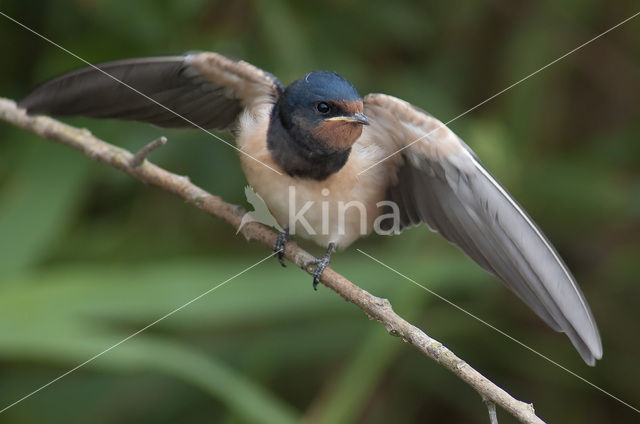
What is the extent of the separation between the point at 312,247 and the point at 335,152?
0.90 metres

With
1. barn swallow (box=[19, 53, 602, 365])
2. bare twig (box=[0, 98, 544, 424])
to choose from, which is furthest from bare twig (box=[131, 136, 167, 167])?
barn swallow (box=[19, 53, 602, 365])

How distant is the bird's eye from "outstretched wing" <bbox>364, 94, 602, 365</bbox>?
105 millimetres

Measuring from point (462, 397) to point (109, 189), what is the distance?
1.51 metres

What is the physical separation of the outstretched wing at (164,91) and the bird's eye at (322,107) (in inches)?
8.2

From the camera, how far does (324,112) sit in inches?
83.0

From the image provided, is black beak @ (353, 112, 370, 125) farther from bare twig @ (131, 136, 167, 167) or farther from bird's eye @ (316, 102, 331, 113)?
bare twig @ (131, 136, 167, 167)

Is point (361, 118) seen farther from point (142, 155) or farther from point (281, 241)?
point (142, 155)

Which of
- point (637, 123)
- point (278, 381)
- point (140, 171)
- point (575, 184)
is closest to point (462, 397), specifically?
point (278, 381)

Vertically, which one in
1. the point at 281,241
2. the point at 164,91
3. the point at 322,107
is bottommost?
the point at 281,241

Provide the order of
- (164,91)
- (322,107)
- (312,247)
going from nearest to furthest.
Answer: (322,107), (164,91), (312,247)

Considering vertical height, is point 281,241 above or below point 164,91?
below

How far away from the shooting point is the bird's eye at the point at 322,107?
2102mm

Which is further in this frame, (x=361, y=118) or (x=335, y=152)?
(x=335, y=152)

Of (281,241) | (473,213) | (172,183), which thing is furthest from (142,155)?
(473,213)
